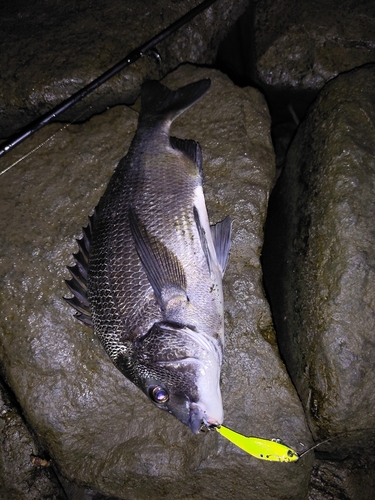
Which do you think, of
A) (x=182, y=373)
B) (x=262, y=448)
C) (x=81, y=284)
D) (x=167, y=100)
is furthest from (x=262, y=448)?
(x=167, y=100)

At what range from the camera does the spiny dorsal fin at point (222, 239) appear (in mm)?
3268

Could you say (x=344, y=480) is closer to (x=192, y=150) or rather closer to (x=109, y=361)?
(x=109, y=361)

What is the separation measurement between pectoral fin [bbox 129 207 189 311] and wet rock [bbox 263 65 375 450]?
1.15 metres

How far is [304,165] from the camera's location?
365 centimetres

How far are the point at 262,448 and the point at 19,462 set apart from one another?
2.15 metres

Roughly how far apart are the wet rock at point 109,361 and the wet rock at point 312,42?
0.58 meters

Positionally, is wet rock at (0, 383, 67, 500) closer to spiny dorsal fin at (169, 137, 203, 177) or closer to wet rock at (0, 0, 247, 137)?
spiny dorsal fin at (169, 137, 203, 177)

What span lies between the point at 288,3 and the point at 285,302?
320 cm

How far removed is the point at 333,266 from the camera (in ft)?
10.4

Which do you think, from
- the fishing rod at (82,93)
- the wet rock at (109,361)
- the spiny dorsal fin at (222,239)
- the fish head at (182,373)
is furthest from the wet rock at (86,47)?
the fish head at (182,373)

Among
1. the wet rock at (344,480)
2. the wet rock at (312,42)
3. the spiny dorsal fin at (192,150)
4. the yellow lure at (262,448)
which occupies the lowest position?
the wet rock at (344,480)

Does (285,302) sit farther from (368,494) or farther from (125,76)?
(125,76)

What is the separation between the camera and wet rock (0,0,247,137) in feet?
13.4

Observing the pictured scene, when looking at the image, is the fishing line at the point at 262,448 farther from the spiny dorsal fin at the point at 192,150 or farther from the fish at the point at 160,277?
the spiny dorsal fin at the point at 192,150
